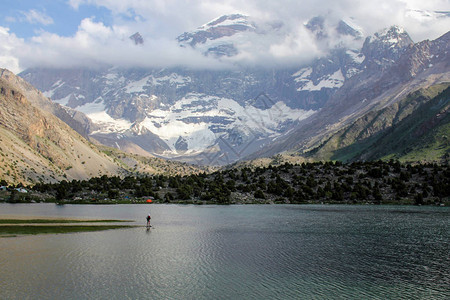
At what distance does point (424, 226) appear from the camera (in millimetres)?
85625

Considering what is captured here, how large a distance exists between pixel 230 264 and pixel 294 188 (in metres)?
122

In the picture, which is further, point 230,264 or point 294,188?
point 294,188

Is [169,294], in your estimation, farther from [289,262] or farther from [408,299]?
[408,299]

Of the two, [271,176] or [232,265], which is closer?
[232,265]

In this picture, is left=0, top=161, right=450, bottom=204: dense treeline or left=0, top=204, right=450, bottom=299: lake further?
left=0, top=161, right=450, bottom=204: dense treeline

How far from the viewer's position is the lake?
40.4 meters

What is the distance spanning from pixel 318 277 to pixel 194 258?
16926mm

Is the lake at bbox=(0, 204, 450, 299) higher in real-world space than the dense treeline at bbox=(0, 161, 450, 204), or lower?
lower

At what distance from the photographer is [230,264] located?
51.5m

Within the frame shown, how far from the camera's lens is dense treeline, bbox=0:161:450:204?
154500mm

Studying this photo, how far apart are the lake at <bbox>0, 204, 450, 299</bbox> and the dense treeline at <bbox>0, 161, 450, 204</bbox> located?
74823 millimetres

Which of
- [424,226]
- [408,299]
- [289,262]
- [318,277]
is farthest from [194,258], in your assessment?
[424,226]

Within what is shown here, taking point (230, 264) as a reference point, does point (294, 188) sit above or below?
above

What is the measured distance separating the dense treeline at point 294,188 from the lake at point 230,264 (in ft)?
245
